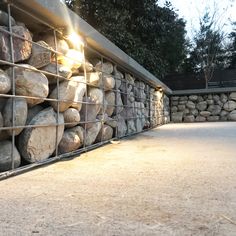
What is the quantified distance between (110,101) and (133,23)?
5.44 meters

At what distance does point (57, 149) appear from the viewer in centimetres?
377

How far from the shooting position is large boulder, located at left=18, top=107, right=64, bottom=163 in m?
3.21

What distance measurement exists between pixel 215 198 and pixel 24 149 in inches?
67.6

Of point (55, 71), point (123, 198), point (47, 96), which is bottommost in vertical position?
point (123, 198)

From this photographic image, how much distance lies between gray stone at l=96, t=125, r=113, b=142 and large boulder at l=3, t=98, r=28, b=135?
219 centimetres

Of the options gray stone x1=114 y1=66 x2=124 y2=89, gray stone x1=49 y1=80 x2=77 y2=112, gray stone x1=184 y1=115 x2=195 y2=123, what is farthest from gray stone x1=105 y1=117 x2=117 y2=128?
gray stone x1=184 y1=115 x2=195 y2=123

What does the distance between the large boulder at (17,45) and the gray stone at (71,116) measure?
898 millimetres

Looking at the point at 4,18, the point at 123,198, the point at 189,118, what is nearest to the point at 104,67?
the point at 4,18

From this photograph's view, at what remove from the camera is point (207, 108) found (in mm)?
13812

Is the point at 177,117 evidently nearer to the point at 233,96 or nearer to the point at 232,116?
the point at 232,116

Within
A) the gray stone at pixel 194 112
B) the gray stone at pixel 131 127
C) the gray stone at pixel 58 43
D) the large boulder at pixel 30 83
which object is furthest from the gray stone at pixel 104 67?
the gray stone at pixel 194 112

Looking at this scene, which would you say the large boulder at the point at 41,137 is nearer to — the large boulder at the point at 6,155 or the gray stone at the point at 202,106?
the large boulder at the point at 6,155

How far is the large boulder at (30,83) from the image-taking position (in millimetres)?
3115

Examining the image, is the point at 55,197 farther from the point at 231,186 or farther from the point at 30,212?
the point at 231,186
